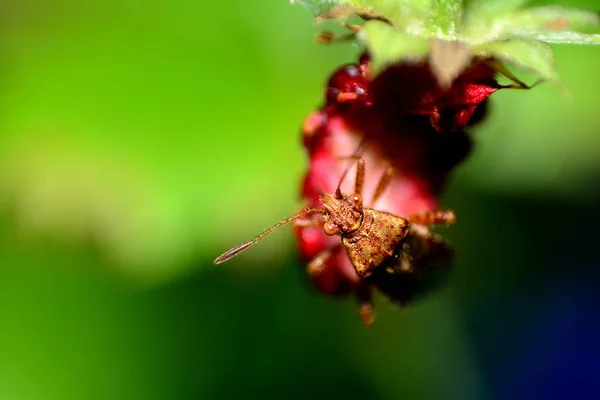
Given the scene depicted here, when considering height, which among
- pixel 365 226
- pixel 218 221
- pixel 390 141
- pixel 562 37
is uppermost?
pixel 562 37

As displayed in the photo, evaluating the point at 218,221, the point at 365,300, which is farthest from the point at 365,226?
the point at 218,221

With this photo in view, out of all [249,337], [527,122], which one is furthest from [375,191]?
[249,337]

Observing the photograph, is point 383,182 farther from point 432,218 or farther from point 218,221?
point 218,221

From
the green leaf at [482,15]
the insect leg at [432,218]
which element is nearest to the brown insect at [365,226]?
the insect leg at [432,218]

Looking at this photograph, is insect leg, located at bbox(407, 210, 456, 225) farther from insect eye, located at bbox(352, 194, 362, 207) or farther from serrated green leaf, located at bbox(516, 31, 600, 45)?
serrated green leaf, located at bbox(516, 31, 600, 45)

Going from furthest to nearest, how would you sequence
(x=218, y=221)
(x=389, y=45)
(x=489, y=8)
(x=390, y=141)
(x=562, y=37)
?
(x=218, y=221) → (x=390, y=141) → (x=489, y=8) → (x=562, y=37) → (x=389, y=45)

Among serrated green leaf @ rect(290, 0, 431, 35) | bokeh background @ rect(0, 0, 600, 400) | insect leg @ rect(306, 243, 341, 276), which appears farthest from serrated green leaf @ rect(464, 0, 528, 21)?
bokeh background @ rect(0, 0, 600, 400)

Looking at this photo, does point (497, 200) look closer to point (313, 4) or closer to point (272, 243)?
point (272, 243)
